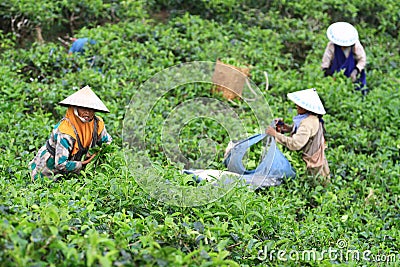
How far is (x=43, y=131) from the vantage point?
235 inches

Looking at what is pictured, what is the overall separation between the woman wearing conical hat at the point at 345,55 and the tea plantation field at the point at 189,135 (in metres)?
0.25

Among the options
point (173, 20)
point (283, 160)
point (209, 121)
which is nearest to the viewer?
point (283, 160)

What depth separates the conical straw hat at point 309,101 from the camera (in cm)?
595

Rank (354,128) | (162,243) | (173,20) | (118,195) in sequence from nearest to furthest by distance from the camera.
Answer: (162,243), (118,195), (354,128), (173,20)

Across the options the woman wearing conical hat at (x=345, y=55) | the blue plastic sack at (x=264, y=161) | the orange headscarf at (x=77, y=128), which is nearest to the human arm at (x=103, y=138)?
the orange headscarf at (x=77, y=128)

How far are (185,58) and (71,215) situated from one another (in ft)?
15.6

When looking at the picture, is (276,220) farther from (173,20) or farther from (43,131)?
(173,20)

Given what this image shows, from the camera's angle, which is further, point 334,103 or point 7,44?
point 7,44

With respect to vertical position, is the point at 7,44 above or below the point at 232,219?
above

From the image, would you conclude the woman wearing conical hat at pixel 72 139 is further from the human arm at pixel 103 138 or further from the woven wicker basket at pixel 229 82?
the woven wicker basket at pixel 229 82

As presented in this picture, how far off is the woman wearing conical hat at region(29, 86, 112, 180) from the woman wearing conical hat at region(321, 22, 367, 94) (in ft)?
13.3

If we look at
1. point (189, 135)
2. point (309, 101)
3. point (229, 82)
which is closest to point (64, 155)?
point (189, 135)

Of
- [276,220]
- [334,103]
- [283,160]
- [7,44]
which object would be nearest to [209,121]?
[283,160]

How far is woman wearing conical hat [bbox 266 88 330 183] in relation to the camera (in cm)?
597
